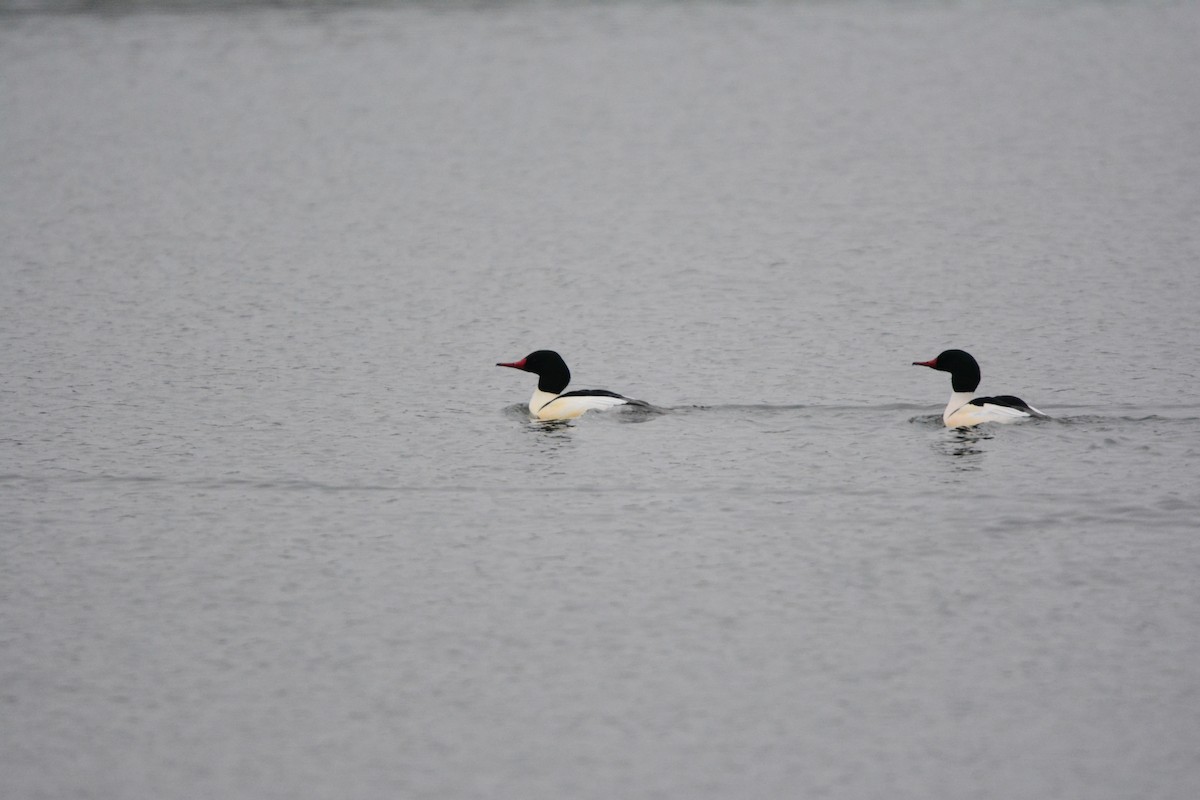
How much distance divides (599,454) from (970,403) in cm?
326

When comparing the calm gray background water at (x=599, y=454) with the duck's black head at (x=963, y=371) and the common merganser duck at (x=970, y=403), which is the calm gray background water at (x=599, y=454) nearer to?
the common merganser duck at (x=970, y=403)

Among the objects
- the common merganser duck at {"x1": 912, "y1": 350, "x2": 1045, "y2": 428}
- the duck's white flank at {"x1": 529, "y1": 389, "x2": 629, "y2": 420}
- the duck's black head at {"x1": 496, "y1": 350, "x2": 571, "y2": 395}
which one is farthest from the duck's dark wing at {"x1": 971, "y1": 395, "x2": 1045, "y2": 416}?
the duck's black head at {"x1": 496, "y1": 350, "x2": 571, "y2": 395}

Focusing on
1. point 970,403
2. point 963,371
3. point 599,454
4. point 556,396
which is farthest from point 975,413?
point 556,396

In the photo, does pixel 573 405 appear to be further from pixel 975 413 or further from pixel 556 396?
pixel 975 413

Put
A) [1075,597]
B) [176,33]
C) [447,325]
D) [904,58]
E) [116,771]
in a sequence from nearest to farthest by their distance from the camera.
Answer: [116,771] → [1075,597] → [447,325] → [904,58] → [176,33]

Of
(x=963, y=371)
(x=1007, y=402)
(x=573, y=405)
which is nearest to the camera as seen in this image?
(x=1007, y=402)

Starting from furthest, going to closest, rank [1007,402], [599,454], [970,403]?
[970,403] → [1007,402] → [599,454]

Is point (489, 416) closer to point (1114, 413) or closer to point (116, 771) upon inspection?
point (1114, 413)

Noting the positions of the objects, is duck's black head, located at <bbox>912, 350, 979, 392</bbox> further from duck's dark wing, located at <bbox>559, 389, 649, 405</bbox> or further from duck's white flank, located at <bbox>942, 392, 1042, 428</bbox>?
duck's dark wing, located at <bbox>559, 389, 649, 405</bbox>

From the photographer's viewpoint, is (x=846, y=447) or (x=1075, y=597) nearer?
(x=1075, y=597)

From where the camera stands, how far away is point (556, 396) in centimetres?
1559

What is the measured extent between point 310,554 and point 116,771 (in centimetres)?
321

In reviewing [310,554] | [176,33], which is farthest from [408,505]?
[176,33]

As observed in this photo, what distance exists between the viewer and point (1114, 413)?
14.7 metres
